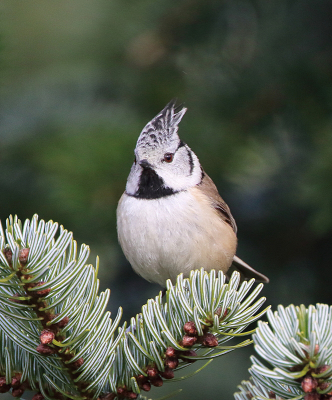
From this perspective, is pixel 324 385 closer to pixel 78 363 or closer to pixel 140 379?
pixel 140 379

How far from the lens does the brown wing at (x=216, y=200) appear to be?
10.2 feet

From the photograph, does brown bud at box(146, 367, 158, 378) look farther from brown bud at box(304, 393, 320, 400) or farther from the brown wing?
the brown wing

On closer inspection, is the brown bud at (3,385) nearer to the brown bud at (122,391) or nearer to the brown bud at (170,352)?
the brown bud at (122,391)

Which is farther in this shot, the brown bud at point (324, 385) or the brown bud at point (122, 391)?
the brown bud at point (122, 391)

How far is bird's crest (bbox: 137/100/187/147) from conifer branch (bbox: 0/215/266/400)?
4.37ft

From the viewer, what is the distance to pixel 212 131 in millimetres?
3029

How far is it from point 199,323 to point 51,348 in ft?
1.53

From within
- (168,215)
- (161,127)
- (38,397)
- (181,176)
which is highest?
(161,127)

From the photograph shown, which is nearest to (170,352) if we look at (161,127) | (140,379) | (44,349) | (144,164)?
(140,379)

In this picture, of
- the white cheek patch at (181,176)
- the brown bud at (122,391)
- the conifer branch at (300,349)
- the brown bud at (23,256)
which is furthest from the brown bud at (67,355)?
the white cheek patch at (181,176)

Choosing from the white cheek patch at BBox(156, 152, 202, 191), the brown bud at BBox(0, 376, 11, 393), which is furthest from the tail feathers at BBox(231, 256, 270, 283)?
the brown bud at BBox(0, 376, 11, 393)

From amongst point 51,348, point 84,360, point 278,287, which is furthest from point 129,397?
point 278,287

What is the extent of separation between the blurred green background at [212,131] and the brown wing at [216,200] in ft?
0.18

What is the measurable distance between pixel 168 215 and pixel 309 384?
5.47 feet
